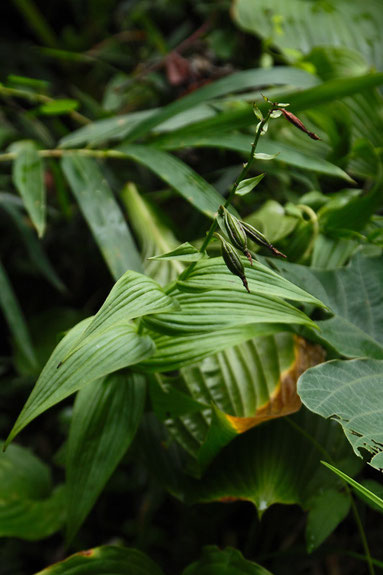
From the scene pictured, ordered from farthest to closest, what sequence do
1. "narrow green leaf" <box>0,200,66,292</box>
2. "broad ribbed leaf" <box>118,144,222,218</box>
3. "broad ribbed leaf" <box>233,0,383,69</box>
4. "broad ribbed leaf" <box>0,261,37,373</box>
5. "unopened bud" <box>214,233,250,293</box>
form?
1. "broad ribbed leaf" <box>233,0,383,69</box>
2. "narrow green leaf" <box>0,200,66,292</box>
3. "broad ribbed leaf" <box>0,261,37,373</box>
4. "broad ribbed leaf" <box>118,144,222,218</box>
5. "unopened bud" <box>214,233,250,293</box>

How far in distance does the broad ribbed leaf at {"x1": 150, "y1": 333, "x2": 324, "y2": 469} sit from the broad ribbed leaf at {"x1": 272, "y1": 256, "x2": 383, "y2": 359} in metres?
0.05

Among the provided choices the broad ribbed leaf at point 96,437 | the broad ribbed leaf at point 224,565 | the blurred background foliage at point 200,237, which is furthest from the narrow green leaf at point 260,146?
the broad ribbed leaf at point 224,565

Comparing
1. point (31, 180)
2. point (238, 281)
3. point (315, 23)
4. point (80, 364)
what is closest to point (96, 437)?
point (80, 364)

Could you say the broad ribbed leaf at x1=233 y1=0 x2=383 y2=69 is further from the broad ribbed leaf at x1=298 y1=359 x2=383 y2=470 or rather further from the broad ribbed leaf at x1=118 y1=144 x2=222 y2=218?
the broad ribbed leaf at x1=298 y1=359 x2=383 y2=470

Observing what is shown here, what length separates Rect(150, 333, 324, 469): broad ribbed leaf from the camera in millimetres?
532

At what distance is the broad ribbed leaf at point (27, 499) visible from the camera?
67 centimetres

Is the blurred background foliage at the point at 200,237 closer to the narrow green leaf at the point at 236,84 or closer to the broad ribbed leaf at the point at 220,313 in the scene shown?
the narrow green leaf at the point at 236,84

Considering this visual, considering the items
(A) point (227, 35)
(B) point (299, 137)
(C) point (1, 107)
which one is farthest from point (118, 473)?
(A) point (227, 35)

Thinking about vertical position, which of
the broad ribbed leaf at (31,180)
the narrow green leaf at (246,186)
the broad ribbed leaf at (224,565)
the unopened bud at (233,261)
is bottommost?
the broad ribbed leaf at (224,565)

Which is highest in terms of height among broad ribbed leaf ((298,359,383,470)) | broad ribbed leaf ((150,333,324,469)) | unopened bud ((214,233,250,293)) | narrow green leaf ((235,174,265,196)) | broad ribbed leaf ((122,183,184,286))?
narrow green leaf ((235,174,265,196))

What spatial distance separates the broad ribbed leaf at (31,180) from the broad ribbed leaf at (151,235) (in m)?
0.15

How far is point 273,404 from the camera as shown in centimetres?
54

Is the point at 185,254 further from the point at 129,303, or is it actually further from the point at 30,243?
the point at 30,243

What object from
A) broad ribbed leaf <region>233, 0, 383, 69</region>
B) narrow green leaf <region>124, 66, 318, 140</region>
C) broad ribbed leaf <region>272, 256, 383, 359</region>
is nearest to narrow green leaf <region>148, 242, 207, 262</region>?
broad ribbed leaf <region>272, 256, 383, 359</region>
